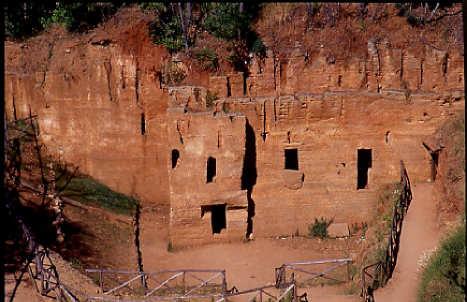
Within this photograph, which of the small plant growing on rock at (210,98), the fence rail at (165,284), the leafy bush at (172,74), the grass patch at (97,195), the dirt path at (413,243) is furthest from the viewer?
the leafy bush at (172,74)

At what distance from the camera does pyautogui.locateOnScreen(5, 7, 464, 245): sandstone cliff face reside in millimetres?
20953

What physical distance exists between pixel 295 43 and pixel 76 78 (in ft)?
25.3

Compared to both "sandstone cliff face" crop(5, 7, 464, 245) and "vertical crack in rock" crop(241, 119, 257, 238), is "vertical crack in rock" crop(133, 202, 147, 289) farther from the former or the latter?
"vertical crack in rock" crop(241, 119, 257, 238)

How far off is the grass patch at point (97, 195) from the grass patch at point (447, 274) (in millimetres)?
10453

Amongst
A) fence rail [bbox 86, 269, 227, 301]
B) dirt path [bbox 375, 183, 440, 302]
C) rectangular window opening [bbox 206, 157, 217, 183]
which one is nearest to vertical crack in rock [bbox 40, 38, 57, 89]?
rectangular window opening [bbox 206, 157, 217, 183]

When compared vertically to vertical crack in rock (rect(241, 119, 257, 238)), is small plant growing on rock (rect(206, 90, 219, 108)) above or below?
above

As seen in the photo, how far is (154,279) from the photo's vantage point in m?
19.9

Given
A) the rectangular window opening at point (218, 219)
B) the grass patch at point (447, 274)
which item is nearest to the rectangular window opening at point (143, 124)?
the rectangular window opening at point (218, 219)

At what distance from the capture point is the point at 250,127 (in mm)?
21484

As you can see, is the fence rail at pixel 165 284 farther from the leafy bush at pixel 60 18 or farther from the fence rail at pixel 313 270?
the leafy bush at pixel 60 18

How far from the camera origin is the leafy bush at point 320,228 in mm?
21547

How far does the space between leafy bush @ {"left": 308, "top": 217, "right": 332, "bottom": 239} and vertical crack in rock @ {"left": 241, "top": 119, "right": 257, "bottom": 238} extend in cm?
186

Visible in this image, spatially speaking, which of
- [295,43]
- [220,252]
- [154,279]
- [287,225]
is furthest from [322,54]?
[154,279]

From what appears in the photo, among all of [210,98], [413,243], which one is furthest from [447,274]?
[210,98]
